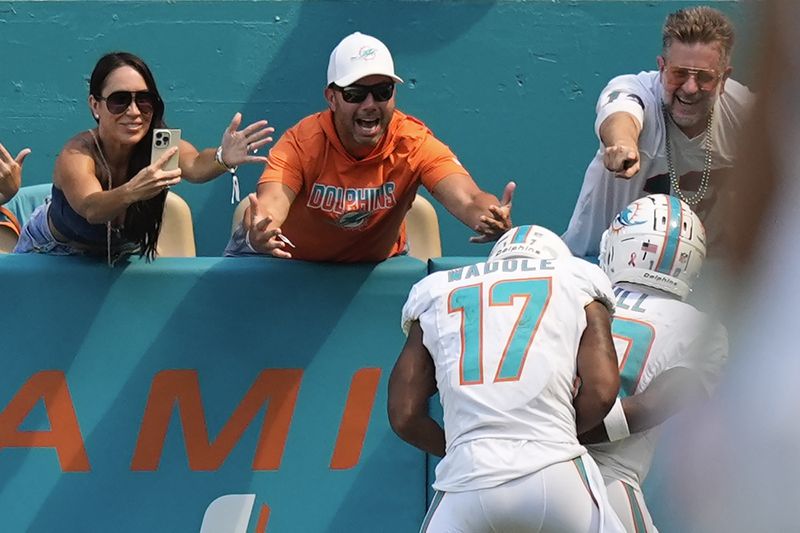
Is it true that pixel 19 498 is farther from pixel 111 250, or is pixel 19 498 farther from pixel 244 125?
pixel 244 125

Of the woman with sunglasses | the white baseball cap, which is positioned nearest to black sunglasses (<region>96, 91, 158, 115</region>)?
the woman with sunglasses

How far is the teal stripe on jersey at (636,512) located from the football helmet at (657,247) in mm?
775

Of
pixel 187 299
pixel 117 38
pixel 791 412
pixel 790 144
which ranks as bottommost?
pixel 187 299

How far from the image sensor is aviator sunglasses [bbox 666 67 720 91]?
6.27 m

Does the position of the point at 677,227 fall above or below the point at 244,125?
above

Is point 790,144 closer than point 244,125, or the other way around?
point 790,144

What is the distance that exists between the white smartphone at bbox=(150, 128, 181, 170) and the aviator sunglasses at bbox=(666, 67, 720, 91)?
2.25 m

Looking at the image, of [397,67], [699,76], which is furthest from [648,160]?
[397,67]

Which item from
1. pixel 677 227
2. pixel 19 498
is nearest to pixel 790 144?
pixel 677 227

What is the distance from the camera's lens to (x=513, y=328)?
14.9 feet

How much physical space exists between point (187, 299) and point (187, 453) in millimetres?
651

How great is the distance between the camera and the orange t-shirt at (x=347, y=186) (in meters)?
6.06

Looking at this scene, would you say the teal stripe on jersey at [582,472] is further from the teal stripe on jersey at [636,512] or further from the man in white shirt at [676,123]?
the man in white shirt at [676,123]

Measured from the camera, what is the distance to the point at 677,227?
5.29m
